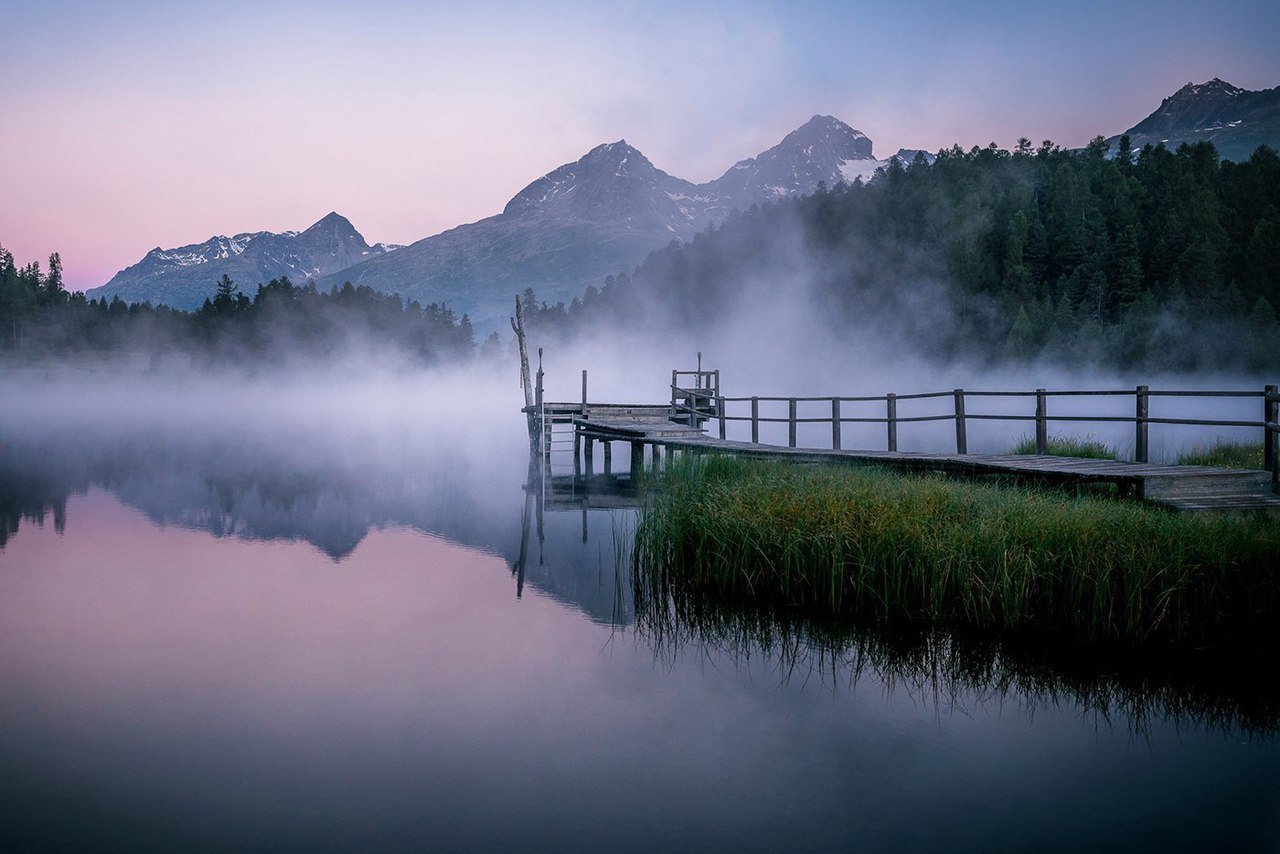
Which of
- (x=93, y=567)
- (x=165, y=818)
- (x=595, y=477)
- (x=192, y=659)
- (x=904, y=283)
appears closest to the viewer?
(x=165, y=818)

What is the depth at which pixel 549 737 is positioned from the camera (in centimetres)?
682

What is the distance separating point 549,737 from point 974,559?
16.1ft

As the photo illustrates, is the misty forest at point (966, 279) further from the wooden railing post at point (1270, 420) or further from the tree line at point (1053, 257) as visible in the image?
the wooden railing post at point (1270, 420)

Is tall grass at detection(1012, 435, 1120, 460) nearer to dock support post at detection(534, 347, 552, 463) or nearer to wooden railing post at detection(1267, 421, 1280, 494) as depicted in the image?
wooden railing post at detection(1267, 421, 1280, 494)

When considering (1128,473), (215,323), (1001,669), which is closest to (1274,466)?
(1128,473)

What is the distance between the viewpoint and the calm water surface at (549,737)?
5.34 meters

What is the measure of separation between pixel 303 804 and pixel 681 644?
14.3ft

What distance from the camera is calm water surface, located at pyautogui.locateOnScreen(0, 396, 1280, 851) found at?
534cm

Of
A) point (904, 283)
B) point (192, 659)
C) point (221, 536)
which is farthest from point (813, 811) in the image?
point (904, 283)

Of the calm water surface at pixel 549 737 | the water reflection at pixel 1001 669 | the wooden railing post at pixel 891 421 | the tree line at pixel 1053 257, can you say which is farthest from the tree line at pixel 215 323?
the water reflection at pixel 1001 669

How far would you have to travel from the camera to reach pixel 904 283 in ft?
333

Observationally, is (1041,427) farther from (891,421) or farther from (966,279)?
(966,279)

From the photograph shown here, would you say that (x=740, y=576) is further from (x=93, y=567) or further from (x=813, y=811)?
(x=93, y=567)

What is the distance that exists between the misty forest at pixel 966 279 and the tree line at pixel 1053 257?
0.66 feet
